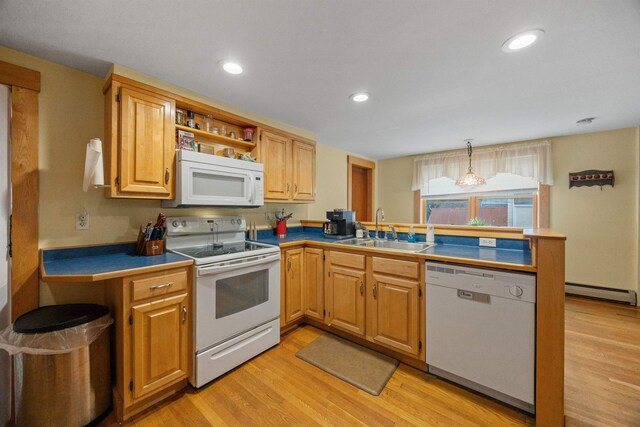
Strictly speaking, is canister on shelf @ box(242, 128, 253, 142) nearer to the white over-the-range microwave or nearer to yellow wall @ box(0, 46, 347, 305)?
the white over-the-range microwave

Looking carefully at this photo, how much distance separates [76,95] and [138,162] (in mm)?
646

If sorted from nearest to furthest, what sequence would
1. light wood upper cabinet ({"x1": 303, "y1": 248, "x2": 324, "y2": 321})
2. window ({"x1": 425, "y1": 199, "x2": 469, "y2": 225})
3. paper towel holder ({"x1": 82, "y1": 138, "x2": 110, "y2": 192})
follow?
paper towel holder ({"x1": 82, "y1": 138, "x2": 110, "y2": 192}), light wood upper cabinet ({"x1": 303, "y1": 248, "x2": 324, "y2": 321}), window ({"x1": 425, "y1": 199, "x2": 469, "y2": 225})

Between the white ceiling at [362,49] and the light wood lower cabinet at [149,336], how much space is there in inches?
55.8

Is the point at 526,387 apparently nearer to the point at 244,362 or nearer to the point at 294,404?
the point at 294,404

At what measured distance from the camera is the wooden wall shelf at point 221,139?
216cm

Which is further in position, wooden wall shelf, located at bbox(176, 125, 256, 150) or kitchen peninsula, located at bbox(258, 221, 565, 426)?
wooden wall shelf, located at bbox(176, 125, 256, 150)

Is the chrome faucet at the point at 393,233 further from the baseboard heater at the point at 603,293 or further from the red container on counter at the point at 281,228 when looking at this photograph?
the baseboard heater at the point at 603,293

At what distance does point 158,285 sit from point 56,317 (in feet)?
1.75

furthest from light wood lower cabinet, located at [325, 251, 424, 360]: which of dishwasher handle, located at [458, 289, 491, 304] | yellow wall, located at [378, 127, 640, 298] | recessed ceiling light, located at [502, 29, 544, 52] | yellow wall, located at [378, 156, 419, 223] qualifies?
yellow wall, located at [378, 127, 640, 298]

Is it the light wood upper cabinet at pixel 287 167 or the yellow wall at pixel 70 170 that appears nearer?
the yellow wall at pixel 70 170

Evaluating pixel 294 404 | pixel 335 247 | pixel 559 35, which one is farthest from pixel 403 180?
pixel 294 404

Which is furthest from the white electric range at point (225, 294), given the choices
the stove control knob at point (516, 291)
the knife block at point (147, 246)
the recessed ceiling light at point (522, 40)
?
the recessed ceiling light at point (522, 40)

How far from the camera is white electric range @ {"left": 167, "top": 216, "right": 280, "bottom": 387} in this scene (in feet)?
5.69

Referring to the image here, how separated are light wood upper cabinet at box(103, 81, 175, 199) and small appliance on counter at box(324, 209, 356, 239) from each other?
5.28 ft
